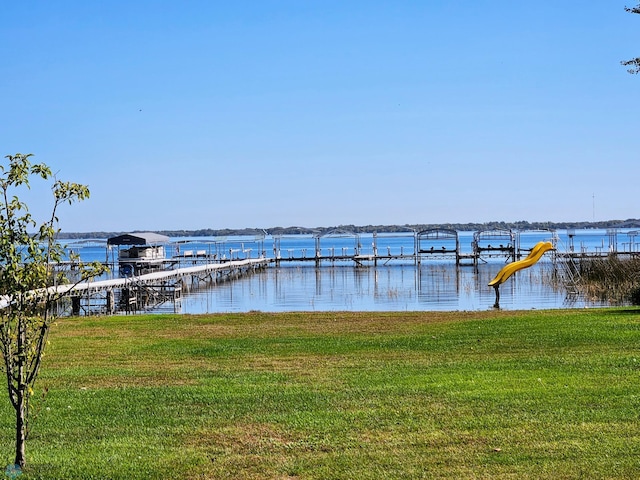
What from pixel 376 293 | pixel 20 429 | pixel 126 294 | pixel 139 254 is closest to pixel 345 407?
pixel 20 429

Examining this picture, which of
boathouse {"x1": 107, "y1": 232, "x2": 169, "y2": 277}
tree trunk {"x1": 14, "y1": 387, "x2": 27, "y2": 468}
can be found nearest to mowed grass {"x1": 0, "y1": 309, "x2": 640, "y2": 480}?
tree trunk {"x1": 14, "y1": 387, "x2": 27, "y2": 468}

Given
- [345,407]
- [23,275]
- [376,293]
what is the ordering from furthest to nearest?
1. [376,293]
2. [345,407]
3. [23,275]

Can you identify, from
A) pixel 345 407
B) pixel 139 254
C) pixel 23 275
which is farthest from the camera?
pixel 139 254

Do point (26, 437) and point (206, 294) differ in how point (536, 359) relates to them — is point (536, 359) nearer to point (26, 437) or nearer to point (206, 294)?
point (26, 437)

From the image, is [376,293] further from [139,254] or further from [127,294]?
[139,254]

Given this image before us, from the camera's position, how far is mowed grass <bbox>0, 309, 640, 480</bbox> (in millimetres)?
6074

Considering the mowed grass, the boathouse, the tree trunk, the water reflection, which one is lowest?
the water reflection

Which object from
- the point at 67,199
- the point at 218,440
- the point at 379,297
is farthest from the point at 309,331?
the point at 379,297

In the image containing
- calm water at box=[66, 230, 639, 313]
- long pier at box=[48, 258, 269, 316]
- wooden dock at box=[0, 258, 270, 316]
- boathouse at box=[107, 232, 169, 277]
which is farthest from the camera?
boathouse at box=[107, 232, 169, 277]

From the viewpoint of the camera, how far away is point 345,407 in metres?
7.84

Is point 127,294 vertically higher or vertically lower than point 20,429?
lower

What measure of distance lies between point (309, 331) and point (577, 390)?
7.07m

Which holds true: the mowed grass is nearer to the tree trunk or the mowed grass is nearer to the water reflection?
the tree trunk

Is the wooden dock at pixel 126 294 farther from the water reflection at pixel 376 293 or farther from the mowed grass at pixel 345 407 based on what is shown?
the mowed grass at pixel 345 407
